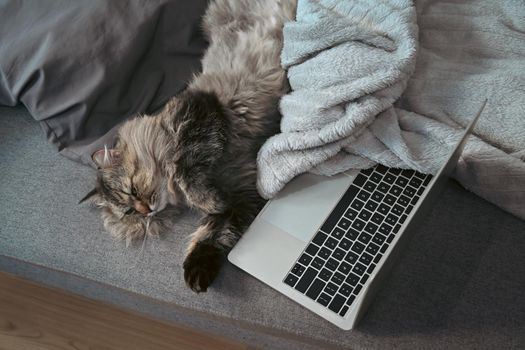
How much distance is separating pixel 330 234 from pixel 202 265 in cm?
30

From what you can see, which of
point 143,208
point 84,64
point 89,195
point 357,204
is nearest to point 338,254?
point 357,204

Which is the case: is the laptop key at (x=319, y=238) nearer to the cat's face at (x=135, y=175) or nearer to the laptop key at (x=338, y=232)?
the laptop key at (x=338, y=232)

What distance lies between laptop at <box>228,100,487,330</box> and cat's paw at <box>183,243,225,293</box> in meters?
0.04

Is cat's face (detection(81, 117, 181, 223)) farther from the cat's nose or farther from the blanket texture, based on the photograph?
the blanket texture

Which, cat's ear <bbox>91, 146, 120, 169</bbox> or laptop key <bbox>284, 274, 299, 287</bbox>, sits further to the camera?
cat's ear <bbox>91, 146, 120, 169</bbox>

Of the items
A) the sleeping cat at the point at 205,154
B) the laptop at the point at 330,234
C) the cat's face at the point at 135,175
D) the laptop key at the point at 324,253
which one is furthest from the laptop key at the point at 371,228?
the cat's face at the point at 135,175

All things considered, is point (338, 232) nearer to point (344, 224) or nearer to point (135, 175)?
point (344, 224)

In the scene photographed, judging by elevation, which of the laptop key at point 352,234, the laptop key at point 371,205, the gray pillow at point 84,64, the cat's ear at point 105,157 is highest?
the gray pillow at point 84,64

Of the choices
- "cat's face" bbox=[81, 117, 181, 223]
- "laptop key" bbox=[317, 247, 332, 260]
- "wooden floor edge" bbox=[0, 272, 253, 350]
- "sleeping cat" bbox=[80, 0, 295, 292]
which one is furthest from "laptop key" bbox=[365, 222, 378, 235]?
"wooden floor edge" bbox=[0, 272, 253, 350]

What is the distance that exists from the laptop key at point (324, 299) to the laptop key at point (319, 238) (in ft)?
0.39

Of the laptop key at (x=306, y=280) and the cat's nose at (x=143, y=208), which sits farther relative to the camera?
the cat's nose at (x=143, y=208)

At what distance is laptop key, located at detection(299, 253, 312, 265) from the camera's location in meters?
1.10

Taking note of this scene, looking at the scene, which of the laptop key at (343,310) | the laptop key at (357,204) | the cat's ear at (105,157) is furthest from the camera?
the cat's ear at (105,157)

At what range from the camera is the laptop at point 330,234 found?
1063 mm
